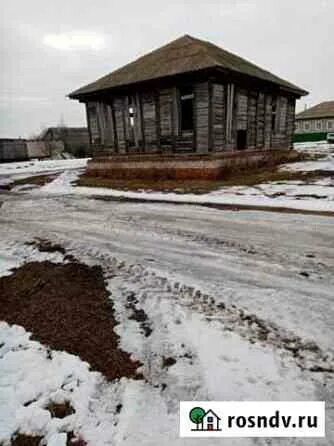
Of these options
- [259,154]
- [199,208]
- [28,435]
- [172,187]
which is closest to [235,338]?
[28,435]

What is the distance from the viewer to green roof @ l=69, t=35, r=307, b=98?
13297mm

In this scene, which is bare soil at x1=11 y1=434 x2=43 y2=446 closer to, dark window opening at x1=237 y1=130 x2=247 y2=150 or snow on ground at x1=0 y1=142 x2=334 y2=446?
snow on ground at x1=0 y1=142 x2=334 y2=446

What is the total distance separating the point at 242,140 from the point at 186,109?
141 inches

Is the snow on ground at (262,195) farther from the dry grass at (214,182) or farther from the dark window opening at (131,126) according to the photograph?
the dark window opening at (131,126)

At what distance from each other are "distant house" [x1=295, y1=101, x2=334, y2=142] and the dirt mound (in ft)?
171

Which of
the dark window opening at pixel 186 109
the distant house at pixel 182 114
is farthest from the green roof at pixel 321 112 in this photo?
the dark window opening at pixel 186 109

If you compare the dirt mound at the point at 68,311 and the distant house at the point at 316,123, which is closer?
the dirt mound at the point at 68,311

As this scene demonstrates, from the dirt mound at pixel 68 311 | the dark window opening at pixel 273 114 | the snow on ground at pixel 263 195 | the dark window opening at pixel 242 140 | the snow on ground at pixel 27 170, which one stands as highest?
the dark window opening at pixel 273 114

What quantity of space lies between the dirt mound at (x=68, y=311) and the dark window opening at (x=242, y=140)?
13.5m

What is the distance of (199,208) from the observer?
8750mm

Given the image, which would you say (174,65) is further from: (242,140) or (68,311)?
(68,311)

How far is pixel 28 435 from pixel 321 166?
16.0 metres

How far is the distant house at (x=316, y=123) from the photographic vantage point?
4855cm

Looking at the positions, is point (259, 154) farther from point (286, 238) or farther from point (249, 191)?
point (286, 238)
